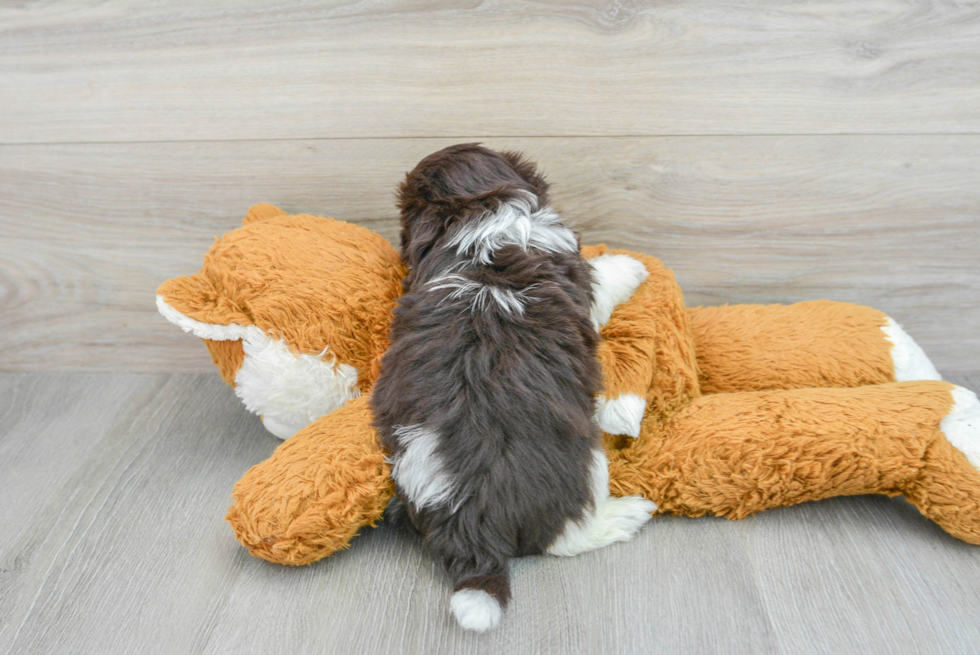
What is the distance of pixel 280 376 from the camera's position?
973 millimetres

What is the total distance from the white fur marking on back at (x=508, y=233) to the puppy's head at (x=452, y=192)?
1 cm

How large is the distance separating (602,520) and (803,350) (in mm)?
412

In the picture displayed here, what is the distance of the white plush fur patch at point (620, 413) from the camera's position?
90 cm

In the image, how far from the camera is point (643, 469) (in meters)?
0.93

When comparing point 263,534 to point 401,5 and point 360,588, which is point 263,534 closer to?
point 360,588

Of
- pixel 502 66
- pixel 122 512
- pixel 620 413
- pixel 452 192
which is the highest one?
pixel 502 66

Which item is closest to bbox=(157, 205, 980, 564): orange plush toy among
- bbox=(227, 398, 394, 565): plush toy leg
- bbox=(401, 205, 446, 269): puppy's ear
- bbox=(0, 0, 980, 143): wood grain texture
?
bbox=(227, 398, 394, 565): plush toy leg

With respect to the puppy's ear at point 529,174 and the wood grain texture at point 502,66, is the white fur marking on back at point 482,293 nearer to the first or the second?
the puppy's ear at point 529,174

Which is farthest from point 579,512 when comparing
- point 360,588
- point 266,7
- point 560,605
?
point 266,7

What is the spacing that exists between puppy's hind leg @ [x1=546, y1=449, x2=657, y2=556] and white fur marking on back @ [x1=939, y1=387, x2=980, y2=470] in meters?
0.38

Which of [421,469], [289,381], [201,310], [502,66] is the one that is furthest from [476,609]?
[502,66]

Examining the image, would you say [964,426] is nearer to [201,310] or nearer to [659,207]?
[659,207]

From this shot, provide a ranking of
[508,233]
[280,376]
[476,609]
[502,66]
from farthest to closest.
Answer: [502,66] → [280,376] → [508,233] → [476,609]

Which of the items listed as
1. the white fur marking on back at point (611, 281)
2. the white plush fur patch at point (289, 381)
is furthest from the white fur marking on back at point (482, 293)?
the white plush fur patch at point (289, 381)
